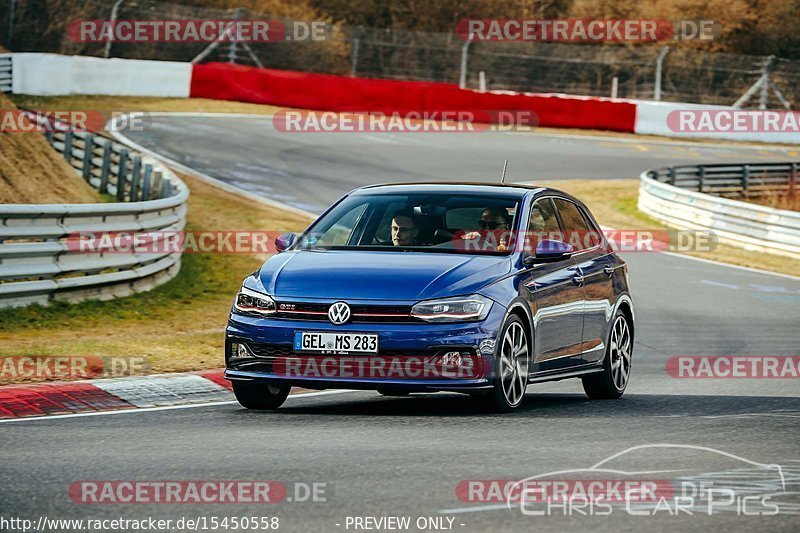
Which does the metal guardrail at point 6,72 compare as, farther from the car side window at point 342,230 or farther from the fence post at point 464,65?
the car side window at point 342,230

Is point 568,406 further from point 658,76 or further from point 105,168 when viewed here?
point 658,76

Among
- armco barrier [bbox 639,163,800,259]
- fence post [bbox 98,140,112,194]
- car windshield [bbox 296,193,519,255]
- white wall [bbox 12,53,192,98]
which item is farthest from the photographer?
white wall [bbox 12,53,192,98]

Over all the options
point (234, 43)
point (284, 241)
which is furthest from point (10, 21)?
point (284, 241)

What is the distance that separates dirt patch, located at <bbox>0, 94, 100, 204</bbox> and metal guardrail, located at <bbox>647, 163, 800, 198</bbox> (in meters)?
16.2

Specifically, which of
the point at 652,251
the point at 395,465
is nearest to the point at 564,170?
the point at 652,251

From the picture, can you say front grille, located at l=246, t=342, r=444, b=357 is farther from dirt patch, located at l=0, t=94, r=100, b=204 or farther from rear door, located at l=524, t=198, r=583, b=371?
dirt patch, located at l=0, t=94, r=100, b=204

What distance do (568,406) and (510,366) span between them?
1.30m

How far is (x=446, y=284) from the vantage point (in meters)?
9.30

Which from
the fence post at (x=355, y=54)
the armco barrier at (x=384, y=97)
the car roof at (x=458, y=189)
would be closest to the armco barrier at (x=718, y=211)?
the armco barrier at (x=384, y=97)

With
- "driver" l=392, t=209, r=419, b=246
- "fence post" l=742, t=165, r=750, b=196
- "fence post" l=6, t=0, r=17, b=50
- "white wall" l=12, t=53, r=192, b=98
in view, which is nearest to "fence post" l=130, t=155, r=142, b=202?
"driver" l=392, t=209, r=419, b=246

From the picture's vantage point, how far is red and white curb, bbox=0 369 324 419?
992cm

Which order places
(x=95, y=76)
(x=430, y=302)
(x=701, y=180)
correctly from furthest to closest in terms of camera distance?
(x=95, y=76)
(x=701, y=180)
(x=430, y=302)

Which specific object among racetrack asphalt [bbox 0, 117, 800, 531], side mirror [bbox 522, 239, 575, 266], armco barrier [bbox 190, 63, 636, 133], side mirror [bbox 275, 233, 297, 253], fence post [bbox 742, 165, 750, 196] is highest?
side mirror [bbox 522, 239, 575, 266]

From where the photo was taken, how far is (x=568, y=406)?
10.7 m
